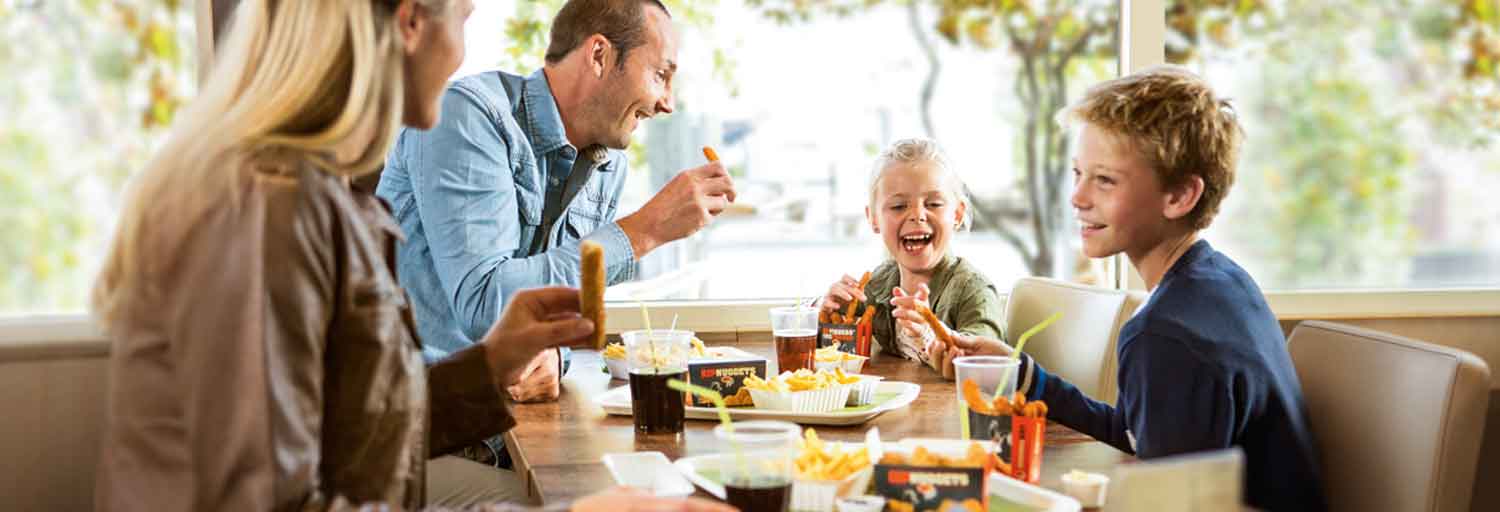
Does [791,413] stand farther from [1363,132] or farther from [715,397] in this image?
[1363,132]

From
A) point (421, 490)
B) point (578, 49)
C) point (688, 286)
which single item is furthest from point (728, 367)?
point (688, 286)

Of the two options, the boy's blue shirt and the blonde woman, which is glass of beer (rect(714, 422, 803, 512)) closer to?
the blonde woman

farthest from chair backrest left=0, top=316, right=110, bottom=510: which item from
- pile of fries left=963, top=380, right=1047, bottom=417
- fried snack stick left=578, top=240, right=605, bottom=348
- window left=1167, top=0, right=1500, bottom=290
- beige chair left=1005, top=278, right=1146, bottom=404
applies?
window left=1167, top=0, right=1500, bottom=290

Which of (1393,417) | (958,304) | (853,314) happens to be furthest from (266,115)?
(958,304)

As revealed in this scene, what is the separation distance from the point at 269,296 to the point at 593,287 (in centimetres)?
52

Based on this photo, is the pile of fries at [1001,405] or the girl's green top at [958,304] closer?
the pile of fries at [1001,405]

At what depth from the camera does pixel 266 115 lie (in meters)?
1.14

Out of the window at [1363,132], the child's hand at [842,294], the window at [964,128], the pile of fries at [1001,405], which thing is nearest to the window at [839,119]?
the window at [964,128]

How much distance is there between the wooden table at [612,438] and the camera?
1.54 m

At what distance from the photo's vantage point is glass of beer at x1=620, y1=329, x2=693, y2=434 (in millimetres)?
1807

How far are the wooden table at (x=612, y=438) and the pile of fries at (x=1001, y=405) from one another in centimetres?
8

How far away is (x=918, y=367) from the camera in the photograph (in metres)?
2.46

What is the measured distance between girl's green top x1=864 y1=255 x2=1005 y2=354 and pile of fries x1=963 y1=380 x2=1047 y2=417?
1.10m

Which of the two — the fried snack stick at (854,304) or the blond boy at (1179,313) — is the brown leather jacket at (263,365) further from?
the fried snack stick at (854,304)
